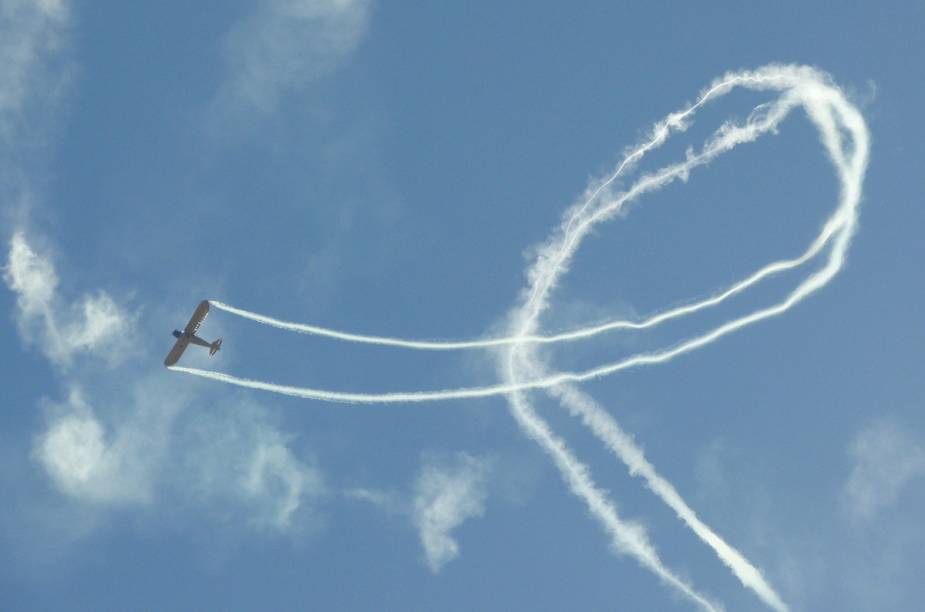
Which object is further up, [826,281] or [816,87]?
[816,87]

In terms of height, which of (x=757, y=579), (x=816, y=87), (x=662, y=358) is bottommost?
(x=757, y=579)

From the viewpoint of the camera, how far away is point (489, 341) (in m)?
99.6

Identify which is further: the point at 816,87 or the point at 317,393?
the point at 317,393

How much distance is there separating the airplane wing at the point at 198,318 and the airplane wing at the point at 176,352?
2.87ft

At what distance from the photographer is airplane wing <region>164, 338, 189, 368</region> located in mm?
105000

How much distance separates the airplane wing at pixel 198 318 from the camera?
103688 mm

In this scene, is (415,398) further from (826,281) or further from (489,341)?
(826,281)

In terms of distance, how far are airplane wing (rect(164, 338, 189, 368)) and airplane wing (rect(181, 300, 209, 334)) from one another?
0.87 metres

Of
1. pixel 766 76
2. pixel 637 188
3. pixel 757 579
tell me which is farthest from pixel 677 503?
pixel 766 76

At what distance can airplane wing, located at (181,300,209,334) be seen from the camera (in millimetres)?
103688

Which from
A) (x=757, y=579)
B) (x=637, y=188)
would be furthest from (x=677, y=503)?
(x=637, y=188)

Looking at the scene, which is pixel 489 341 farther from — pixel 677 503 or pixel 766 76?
pixel 766 76

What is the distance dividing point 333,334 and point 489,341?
11623 millimetres

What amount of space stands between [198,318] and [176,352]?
3.33 m
